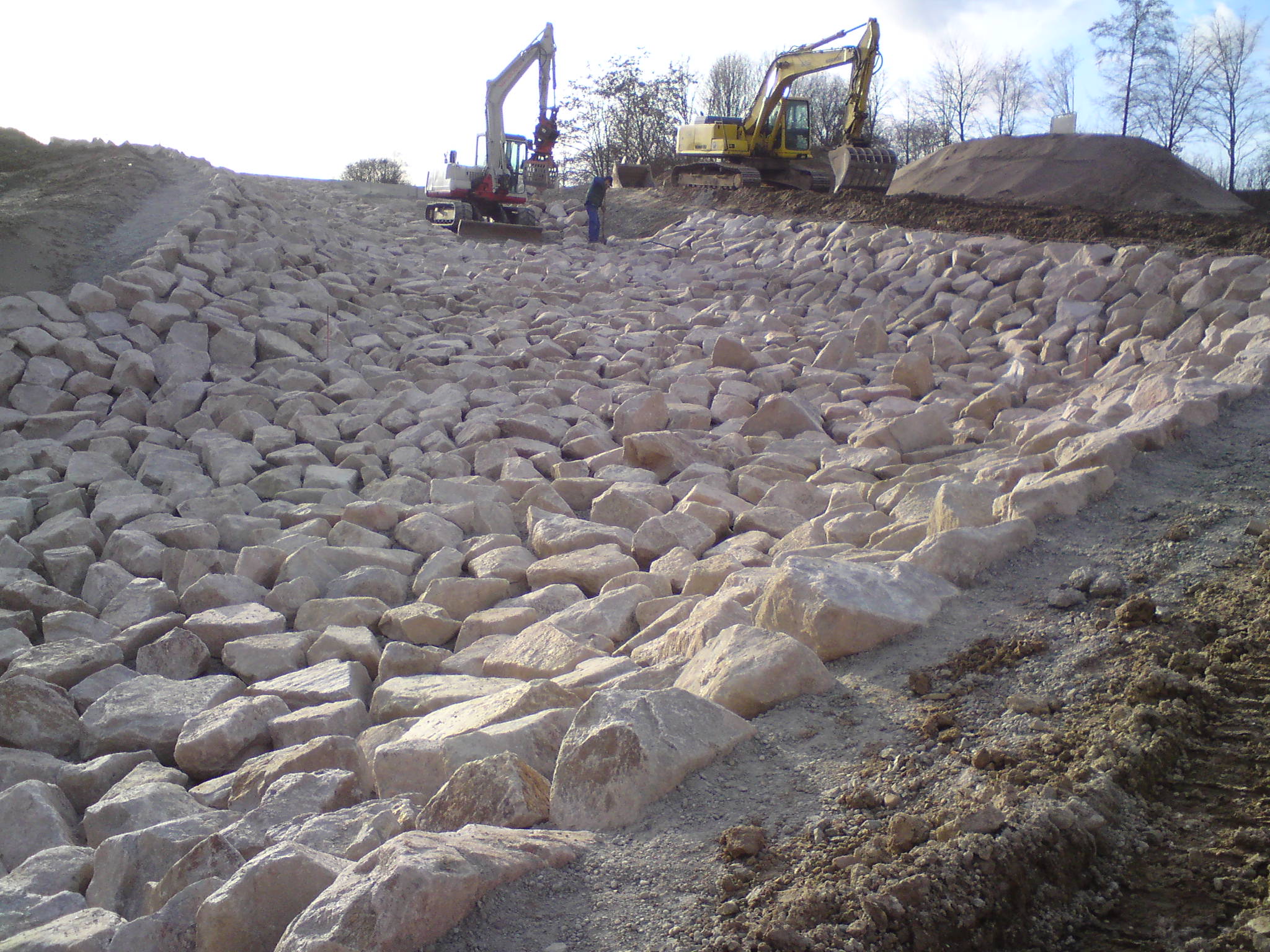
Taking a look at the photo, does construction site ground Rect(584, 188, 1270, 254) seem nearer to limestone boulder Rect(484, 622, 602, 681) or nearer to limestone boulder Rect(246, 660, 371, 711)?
limestone boulder Rect(484, 622, 602, 681)

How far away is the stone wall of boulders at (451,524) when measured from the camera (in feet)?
5.70

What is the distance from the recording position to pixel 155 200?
8.59m

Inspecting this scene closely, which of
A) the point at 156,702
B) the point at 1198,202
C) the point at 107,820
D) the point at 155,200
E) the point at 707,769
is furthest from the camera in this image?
the point at 1198,202

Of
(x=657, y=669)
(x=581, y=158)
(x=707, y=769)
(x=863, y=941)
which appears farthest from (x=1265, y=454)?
(x=581, y=158)

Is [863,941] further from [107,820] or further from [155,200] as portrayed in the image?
[155,200]

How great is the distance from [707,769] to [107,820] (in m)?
1.56

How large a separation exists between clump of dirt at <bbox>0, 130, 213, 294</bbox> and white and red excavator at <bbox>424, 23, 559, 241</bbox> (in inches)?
162

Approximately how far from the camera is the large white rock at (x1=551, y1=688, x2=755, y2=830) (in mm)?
1604

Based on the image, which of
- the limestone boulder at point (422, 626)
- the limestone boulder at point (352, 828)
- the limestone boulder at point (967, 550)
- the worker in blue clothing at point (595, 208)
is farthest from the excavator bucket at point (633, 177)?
the limestone boulder at point (352, 828)

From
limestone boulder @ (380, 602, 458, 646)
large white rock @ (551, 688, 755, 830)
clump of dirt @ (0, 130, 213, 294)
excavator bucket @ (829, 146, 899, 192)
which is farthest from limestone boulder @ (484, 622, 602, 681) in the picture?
excavator bucket @ (829, 146, 899, 192)

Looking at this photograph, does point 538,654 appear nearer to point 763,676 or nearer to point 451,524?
point 763,676

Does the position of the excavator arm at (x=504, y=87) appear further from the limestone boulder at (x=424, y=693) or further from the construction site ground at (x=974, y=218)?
the limestone boulder at (x=424, y=693)

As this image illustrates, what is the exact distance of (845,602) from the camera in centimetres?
215

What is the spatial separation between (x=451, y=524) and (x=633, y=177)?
647 inches
